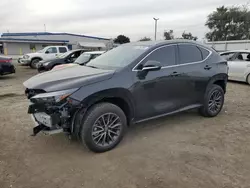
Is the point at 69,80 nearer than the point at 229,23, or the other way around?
the point at 69,80

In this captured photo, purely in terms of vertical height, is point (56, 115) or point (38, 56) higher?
point (38, 56)

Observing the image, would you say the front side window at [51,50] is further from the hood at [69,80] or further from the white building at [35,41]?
the white building at [35,41]

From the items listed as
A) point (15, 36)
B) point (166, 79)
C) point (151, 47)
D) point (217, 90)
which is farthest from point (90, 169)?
point (15, 36)

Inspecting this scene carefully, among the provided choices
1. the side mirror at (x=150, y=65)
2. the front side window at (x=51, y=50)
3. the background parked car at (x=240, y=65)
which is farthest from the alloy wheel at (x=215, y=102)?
the front side window at (x=51, y=50)

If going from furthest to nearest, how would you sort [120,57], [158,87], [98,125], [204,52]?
[204,52], [120,57], [158,87], [98,125]

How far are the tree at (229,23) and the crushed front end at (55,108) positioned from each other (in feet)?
135

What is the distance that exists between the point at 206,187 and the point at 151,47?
2444 millimetres

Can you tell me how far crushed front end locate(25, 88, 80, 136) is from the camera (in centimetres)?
309

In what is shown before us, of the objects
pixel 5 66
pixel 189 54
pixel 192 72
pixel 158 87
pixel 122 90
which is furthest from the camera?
pixel 5 66

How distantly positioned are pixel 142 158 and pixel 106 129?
2.30 feet

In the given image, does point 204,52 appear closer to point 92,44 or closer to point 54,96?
point 54,96

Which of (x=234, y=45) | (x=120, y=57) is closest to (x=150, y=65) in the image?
(x=120, y=57)

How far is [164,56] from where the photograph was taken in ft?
13.7

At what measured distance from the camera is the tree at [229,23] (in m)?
37.7
